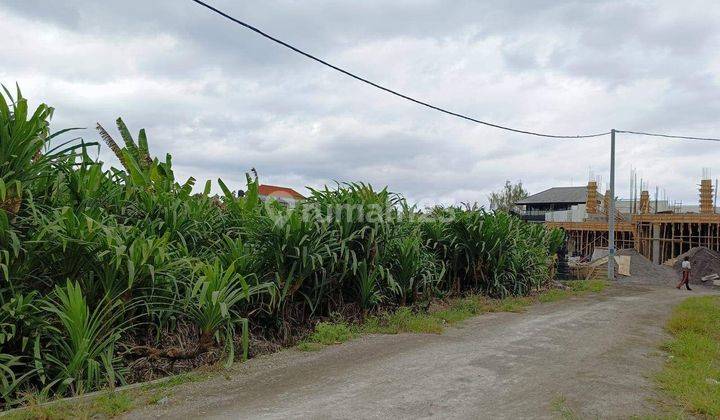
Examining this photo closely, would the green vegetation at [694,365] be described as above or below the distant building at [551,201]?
below

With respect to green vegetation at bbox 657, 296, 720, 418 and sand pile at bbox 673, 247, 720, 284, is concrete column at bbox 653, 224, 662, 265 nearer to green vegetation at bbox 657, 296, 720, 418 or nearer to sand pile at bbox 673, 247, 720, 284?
sand pile at bbox 673, 247, 720, 284

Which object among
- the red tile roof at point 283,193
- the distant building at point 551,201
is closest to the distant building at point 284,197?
the red tile roof at point 283,193

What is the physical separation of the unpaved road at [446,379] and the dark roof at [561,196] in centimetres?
3992

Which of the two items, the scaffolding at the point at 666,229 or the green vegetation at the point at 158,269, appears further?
the scaffolding at the point at 666,229

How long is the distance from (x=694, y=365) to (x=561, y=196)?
43.9 metres

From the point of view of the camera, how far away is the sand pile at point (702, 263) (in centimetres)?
2186

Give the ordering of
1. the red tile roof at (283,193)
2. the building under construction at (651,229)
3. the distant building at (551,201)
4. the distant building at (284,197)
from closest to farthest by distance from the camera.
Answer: the distant building at (284,197) < the red tile roof at (283,193) < the building under construction at (651,229) < the distant building at (551,201)

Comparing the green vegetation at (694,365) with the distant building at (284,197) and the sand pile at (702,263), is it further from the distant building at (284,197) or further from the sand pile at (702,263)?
the sand pile at (702,263)

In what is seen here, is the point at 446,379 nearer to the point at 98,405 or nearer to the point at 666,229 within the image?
the point at 98,405

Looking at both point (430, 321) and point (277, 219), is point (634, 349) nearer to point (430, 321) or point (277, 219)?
point (430, 321)

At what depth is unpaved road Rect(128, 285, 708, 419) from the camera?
4285mm

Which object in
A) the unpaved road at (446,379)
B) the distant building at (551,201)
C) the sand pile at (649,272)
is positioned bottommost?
the sand pile at (649,272)

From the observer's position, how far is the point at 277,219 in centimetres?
650

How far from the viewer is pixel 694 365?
237 inches
